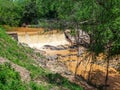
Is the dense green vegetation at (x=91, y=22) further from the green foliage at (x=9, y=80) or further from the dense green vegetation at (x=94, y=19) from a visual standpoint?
the green foliage at (x=9, y=80)

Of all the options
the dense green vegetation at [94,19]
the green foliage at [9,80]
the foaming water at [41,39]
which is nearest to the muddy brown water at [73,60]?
the foaming water at [41,39]

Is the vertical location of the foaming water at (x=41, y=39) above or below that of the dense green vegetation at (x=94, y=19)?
below

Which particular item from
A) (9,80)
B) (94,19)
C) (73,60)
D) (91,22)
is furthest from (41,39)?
(9,80)

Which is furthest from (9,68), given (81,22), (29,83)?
(81,22)

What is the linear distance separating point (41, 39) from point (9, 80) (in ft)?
75.3

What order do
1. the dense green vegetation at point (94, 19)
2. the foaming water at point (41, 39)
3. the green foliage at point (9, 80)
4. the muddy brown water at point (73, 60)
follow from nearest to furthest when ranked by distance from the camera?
the green foliage at point (9, 80), the dense green vegetation at point (94, 19), the muddy brown water at point (73, 60), the foaming water at point (41, 39)

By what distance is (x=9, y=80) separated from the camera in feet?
42.7

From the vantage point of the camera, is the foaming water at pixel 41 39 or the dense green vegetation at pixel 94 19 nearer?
the dense green vegetation at pixel 94 19

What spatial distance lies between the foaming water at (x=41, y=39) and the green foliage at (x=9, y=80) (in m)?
20.8

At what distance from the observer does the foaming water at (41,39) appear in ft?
116

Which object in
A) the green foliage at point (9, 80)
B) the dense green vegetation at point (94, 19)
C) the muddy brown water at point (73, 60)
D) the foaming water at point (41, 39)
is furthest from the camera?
the foaming water at point (41, 39)

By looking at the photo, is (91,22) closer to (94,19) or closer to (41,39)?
(94,19)

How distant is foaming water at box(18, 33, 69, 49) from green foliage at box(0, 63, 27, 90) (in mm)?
20803

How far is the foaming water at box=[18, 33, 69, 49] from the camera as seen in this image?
35.4 metres
